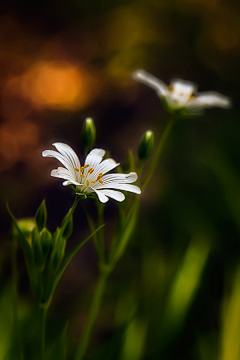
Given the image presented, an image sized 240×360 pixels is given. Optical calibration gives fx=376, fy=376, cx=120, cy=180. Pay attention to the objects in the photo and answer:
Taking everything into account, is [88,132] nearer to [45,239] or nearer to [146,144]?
[146,144]

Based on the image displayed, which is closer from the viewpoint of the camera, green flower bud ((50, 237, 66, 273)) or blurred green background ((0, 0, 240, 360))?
green flower bud ((50, 237, 66, 273))

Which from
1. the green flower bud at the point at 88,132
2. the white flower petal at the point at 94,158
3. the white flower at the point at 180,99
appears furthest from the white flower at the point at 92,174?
the white flower at the point at 180,99

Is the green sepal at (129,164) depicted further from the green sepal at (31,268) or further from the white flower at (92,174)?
the green sepal at (31,268)

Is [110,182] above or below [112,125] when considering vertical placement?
below

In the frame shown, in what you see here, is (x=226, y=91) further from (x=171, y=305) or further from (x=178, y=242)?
(x=171, y=305)

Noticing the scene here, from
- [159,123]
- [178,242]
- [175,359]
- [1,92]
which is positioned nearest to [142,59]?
[159,123]

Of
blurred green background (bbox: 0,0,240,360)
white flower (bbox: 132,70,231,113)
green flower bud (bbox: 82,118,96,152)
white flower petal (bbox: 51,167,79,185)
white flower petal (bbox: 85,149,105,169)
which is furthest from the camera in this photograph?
blurred green background (bbox: 0,0,240,360)

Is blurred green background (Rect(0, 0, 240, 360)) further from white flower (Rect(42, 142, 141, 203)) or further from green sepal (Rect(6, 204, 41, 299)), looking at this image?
white flower (Rect(42, 142, 141, 203))

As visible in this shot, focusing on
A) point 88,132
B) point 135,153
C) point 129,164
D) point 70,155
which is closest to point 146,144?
point 129,164

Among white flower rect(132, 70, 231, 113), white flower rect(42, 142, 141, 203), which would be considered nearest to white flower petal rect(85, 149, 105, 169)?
white flower rect(42, 142, 141, 203)
